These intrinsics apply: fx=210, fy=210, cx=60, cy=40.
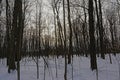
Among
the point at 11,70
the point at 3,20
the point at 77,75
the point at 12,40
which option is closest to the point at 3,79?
the point at 11,70

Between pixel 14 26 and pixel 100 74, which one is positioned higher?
pixel 14 26

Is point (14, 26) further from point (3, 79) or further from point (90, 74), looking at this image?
point (90, 74)

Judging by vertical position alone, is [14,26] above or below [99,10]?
below

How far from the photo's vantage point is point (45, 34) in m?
56.0

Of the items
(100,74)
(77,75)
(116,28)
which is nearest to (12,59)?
(77,75)

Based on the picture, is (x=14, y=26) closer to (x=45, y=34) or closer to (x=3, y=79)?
(x=3, y=79)

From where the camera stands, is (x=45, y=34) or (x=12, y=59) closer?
(x=12, y=59)

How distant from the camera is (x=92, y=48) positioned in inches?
559

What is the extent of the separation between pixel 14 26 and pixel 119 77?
7914 mm

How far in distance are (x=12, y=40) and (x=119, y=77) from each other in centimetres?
765

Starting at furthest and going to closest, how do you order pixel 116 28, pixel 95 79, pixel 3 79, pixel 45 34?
pixel 45 34 → pixel 116 28 → pixel 3 79 → pixel 95 79

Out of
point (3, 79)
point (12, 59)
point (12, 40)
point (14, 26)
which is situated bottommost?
point (3, 79)

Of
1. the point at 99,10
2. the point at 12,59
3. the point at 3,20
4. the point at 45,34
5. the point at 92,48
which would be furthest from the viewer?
the point at 45,34

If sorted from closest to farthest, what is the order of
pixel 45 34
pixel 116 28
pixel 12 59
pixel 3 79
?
pixel 3 79 < pixel 12 59 < pixel 116 28 < pixel 45 34
